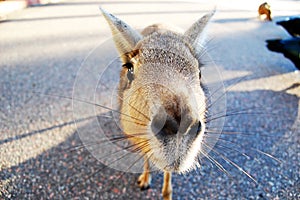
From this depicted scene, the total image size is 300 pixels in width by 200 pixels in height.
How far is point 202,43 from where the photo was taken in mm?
1755

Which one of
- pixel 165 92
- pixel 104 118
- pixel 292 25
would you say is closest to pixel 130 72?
pixel 165 92

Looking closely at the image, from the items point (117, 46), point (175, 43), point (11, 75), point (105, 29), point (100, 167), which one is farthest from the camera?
point (105, 29)

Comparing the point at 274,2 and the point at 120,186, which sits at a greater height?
the point at 274,2

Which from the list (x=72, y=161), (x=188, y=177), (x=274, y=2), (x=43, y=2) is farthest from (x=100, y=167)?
(x=43, y=2)

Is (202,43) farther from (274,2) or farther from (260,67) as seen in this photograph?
(260,67)

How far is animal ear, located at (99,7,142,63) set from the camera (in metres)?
1.61

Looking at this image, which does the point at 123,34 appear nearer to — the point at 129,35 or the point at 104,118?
the point at 129,35

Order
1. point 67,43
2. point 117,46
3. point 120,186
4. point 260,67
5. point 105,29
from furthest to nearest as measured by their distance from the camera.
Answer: point 105,29 < point 67,43 < point 260,67 < point 120,186 < point 117,46

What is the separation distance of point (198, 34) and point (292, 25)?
75.6 inches

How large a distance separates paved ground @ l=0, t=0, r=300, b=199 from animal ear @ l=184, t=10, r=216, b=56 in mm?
394

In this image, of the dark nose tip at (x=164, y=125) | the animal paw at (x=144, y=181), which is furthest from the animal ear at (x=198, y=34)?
the animal paw at (x=144, y=181)

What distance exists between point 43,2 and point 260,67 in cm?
452

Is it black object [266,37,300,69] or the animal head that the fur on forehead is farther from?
black object [266,37,300,69]

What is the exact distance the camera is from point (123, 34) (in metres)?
1.64
